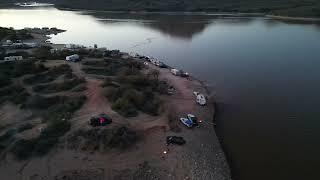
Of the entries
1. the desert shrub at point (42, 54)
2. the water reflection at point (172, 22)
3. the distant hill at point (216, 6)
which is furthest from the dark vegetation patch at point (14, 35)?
the distant hill at point (216, 6)

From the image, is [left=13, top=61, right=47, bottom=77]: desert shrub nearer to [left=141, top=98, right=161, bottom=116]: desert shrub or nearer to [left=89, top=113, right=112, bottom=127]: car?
[left=141, top=98, right=161, bottom=116]: desert shrub

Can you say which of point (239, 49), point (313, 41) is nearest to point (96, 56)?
point (239, 49)

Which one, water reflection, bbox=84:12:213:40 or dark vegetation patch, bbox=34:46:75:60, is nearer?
dark vegetation patch, bbox=34:46:75:60

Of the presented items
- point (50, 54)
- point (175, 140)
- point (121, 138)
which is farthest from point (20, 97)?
point (50, 54)

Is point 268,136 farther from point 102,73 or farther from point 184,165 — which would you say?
point 102,73

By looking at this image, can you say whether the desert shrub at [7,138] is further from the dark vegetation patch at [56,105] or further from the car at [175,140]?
the car at [175,140]

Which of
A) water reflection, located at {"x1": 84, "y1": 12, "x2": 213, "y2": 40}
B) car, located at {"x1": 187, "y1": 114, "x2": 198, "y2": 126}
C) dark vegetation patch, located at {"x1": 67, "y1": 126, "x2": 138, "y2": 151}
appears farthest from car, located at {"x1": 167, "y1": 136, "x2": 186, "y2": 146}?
water reflection, located at {"x1": 84, "y1": 12, "x2": 213, "y2": 40}
